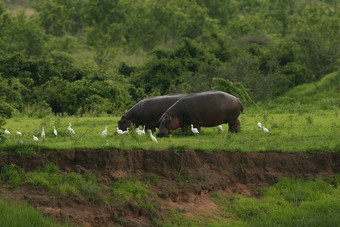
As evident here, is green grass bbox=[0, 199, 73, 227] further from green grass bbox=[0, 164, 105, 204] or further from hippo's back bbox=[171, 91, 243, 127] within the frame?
hippo's back bbox=[171, 91, 243, 127]

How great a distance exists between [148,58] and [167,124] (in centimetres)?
2565

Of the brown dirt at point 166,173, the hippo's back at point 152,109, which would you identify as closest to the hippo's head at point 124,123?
the hippo's back at point 152,109

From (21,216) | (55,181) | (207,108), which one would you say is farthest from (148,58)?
(21,216)

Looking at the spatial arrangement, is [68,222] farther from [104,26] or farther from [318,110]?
[104,26]

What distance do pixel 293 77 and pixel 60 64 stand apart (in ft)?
43.4

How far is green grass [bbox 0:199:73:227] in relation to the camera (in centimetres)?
1002

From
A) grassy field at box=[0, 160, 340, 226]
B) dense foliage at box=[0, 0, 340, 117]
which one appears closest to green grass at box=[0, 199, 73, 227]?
grassy field at box=[0, 160, 340, 226]

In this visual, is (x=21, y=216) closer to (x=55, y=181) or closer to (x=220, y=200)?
(x=55, y=181)

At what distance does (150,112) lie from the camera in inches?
656

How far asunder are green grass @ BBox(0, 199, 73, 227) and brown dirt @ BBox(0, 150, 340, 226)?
0.65 ft

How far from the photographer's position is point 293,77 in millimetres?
33594

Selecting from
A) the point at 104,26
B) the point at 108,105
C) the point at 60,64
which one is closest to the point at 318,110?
the point at 108,105

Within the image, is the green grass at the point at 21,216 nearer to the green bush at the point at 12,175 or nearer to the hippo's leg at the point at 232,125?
the green bush at the point at 12,175

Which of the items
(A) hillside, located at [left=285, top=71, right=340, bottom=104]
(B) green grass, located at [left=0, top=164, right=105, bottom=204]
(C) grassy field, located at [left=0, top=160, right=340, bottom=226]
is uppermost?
(B) green grass, located at [left=0, top=164, right=105, bottom=204]
